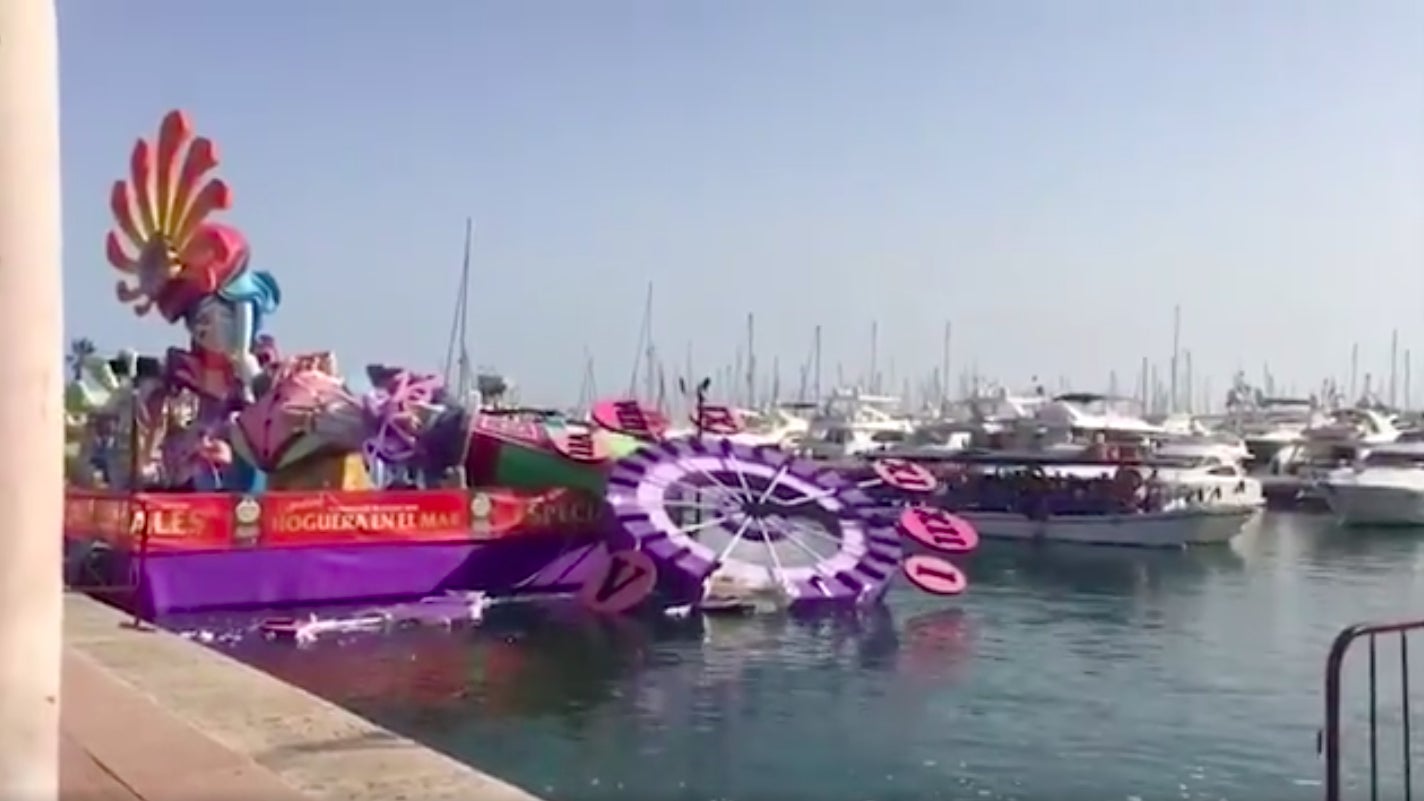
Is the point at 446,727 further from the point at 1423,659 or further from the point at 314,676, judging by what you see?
the point at 1423,659

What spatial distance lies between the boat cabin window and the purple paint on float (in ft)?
153

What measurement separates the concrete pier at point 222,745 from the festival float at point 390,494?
1323cm

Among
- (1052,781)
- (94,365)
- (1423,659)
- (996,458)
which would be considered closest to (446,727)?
(1052,781)

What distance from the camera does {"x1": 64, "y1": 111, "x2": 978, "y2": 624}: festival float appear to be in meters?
26.7

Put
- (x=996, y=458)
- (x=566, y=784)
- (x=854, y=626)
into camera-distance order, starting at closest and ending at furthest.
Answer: (x=566, y=784)
(x=854, y=626)
(x=996, y=458)

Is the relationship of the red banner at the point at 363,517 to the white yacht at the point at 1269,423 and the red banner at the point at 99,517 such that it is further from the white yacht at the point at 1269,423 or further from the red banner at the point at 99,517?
the white yacht at the point at 1269,423

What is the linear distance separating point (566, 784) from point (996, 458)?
171 ft

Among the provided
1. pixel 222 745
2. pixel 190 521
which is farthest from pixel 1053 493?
pixel 222 745

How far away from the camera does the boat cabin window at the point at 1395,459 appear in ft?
217

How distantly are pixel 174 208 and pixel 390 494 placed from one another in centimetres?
669

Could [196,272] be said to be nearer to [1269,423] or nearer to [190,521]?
[190,521]

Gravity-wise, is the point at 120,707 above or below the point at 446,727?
above

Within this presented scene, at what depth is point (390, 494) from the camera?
27.9m

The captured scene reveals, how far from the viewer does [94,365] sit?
4250 cm
